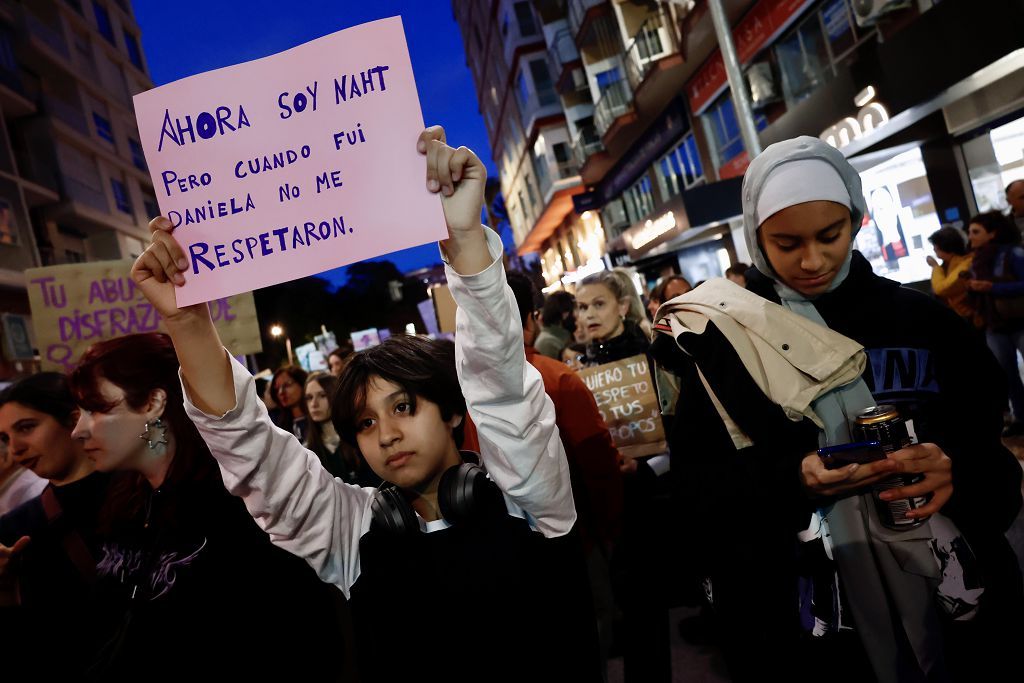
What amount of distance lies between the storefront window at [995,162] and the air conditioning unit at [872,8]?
2016 mm

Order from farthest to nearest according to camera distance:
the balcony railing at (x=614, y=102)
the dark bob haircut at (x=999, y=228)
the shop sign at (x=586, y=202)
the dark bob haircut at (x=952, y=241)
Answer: the shop sign at (x=586, y=202) → the balcony railing at (x=614, y=102) → the dark bob haircut at (x=952, y=241) → the dark bob haircut at (x=999, y=228)

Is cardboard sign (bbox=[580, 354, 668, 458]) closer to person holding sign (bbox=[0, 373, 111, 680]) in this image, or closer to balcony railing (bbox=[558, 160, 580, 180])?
person holding sign (bbox=[0, 373, 111, 680])

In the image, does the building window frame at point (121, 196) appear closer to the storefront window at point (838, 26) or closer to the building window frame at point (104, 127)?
the building window frame at point (104, 127)

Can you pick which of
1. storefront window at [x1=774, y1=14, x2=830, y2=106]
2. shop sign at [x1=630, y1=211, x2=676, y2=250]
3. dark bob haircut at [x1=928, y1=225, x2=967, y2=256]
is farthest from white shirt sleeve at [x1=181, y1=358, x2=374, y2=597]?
shop sign at [x1=630, y1=211, x2=676, y2=250]

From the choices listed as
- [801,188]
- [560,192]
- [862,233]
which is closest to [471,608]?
[801,188]

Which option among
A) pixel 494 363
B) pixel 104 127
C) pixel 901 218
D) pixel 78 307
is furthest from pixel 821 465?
pixel 104 127

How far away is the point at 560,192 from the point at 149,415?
30.5 meters

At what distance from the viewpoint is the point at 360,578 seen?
1.70 meters

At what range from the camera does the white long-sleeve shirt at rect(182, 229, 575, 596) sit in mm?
1500

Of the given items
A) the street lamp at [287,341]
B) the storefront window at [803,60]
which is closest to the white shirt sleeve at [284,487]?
the street lamp at [287,341]

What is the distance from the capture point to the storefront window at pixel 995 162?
788 cm

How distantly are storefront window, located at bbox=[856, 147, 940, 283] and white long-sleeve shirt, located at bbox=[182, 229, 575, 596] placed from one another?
9.34 metres

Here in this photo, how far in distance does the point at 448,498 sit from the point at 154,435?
3.38ft

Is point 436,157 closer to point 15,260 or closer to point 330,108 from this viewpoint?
point 330,108
